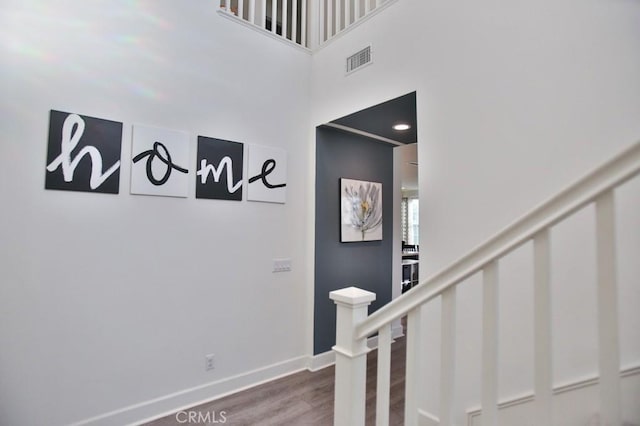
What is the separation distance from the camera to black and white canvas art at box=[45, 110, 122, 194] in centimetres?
215

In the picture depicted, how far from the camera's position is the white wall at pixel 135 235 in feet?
6.79

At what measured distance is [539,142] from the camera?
183cm

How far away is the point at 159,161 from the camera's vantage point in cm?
255

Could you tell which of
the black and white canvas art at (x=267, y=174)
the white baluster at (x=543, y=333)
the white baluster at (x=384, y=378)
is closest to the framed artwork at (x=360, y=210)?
the black and white canvas art at (x=267, y=174)

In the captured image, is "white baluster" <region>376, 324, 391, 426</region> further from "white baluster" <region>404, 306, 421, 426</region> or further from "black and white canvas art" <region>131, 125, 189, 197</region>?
"black and white canvas art" <region>131, 125, 189, 197</region>

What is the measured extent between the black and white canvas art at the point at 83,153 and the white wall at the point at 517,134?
2.11 m

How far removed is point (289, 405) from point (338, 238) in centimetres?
164

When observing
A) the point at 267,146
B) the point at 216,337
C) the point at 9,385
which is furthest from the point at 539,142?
the point at 9,385

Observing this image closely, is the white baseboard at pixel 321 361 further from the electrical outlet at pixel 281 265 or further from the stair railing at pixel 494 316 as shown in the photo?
the stair railing at pixel 494 316

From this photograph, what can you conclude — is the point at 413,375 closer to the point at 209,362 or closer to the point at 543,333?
the point at 543,333

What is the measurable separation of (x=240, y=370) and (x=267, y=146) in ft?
6.64

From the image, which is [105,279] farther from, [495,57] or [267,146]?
[495,57]

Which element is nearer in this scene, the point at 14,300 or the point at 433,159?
the point at 14,300

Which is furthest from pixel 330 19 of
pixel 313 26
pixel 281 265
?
pixel 281 265
